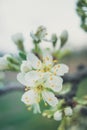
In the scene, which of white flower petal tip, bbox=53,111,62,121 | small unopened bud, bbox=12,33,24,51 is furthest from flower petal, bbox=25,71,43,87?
small unopened bud, bbox=12,33,24,51

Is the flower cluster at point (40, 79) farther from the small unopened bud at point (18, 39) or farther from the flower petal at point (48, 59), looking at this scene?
the small unopened bud at point (18, 39)

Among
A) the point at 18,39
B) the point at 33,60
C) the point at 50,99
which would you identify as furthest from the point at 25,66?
the point at 18,39

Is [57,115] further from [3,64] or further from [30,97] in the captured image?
[3,64]

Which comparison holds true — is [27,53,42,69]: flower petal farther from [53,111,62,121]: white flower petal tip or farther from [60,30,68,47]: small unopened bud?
[60,30,68,47]: small unopened bud

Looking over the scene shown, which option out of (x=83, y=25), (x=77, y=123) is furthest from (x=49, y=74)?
(x=77, y=123)

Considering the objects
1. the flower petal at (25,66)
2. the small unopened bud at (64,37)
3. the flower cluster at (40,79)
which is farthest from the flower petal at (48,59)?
the small unopened bud at (64,37)

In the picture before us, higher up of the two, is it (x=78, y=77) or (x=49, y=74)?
(x=49, y=74)

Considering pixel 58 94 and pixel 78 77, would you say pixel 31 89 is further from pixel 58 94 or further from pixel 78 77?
pixel 78 77
